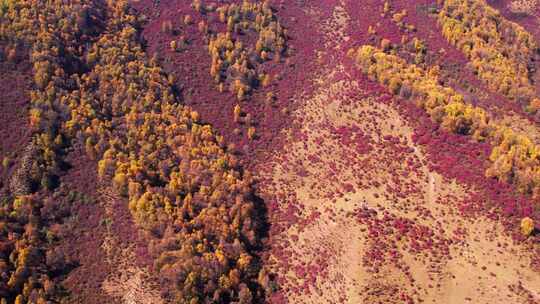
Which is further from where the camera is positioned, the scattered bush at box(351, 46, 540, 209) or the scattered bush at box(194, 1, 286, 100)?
the scattered bush at box(194, 1, 286, 100)

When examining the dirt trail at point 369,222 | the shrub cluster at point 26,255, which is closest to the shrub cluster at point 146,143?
the dirt trail at point 369,222

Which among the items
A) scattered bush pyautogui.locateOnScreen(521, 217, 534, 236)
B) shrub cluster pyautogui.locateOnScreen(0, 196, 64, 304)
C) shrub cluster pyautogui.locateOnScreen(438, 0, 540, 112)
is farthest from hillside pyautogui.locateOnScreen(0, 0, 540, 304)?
shrub cluster pyautogui.locateOnScreen(438, 0, 540, 112)

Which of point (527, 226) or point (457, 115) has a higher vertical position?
→ point (457, 115)

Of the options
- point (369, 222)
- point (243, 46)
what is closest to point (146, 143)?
point (243, 46)

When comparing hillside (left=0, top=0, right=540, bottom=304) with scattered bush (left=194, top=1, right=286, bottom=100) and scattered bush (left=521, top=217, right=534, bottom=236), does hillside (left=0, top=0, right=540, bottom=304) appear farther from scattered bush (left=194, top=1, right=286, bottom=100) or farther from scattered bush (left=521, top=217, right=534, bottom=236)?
scattered bush (left=194, top=1, right=286, bottom=100)

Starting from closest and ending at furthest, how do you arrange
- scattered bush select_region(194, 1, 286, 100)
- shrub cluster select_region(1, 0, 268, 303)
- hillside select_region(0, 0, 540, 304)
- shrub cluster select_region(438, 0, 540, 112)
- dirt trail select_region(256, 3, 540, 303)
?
1. dirt trail select_region(256, 3, 540, 303)
2. hillside select_region(0, 0, 540, 304)
3. shrub cluster select_region(1, 0, 268, 303)
4. shrub cluster select_region(438, 0, 540, 112)
5. scattered bush select_region(194, 1, 286, 100)

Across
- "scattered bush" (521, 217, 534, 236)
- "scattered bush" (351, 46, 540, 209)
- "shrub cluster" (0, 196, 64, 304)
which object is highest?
"scattered bush" (351, 46, 540, 209)

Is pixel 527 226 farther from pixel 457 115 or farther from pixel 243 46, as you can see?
pixel 243 46
